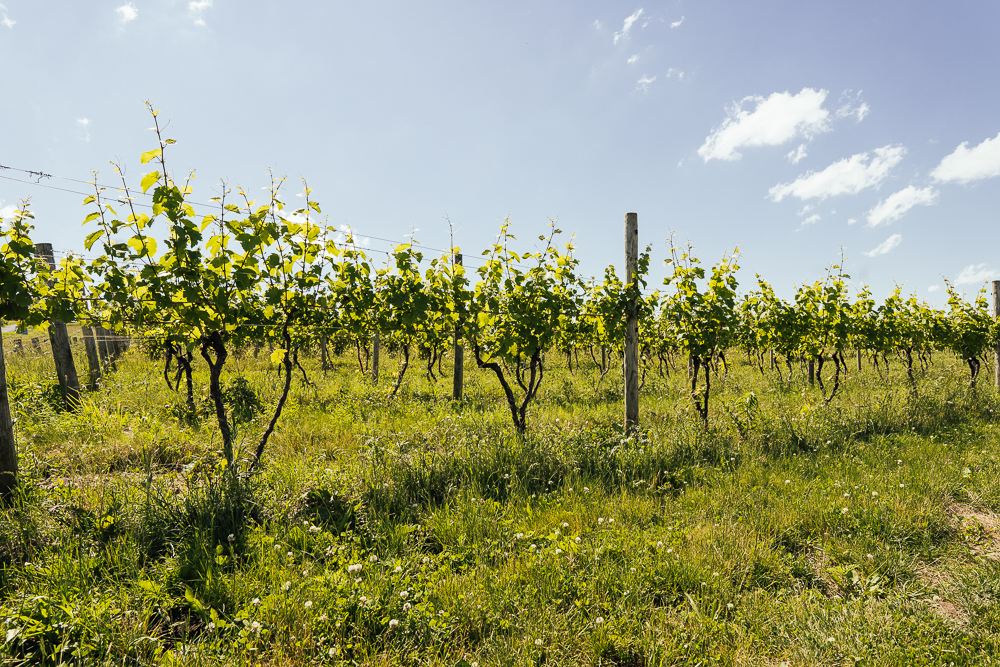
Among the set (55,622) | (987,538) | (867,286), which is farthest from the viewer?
(867,286)

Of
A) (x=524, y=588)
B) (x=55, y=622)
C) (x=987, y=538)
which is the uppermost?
(x=55, y=622)

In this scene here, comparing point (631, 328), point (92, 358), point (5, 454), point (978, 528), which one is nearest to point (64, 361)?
point (92, 358)

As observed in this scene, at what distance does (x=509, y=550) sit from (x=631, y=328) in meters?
4.34

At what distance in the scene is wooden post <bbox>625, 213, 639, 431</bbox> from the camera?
7.08 meters

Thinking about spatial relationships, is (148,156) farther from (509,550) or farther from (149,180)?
(509,550)

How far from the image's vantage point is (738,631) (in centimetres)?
298

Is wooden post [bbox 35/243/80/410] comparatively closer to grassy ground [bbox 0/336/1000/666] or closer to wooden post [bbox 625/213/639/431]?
grassy ground [bbox 0/336/1000/666]

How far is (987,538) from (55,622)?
24.9 feet

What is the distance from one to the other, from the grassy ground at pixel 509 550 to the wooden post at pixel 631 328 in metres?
0.61

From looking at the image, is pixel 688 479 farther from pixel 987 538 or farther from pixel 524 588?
pixel 524 588

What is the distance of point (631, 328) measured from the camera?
7.22m

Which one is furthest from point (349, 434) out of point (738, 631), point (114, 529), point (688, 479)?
point (738, 631)

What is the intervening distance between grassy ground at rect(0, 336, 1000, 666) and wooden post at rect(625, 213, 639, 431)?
1.99 feet

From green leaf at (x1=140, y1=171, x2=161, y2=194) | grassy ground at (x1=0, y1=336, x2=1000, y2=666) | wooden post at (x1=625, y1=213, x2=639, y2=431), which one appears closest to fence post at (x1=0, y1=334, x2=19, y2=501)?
grassy ground at (x1=0, y1=336, x2=1000, y2=666)
